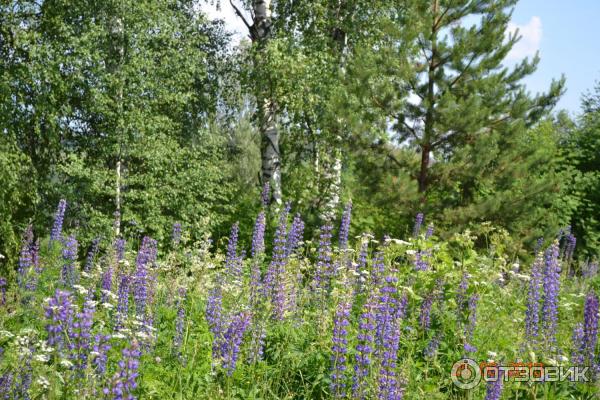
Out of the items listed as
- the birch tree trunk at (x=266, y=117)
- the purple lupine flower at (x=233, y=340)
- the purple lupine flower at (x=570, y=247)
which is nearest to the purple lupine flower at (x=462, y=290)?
the purple lupine flower at (x=233, y=340)

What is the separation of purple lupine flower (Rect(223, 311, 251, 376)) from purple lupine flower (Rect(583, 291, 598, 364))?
2504mm

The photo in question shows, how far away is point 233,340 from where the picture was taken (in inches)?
159

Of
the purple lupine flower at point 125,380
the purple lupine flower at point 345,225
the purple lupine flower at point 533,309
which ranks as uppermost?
the purple lupine flower at point 345,225

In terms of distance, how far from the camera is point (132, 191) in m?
13.6

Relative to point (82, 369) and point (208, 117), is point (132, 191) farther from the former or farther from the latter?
point (82, 369)

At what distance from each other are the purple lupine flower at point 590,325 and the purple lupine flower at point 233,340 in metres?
2.50

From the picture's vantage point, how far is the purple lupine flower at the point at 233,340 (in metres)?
4.01

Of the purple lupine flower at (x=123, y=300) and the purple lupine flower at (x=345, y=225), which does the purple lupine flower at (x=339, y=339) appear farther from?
the purple lupine flower at (x=345, y=225)

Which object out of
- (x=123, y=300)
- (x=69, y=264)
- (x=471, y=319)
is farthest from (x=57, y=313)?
(x=69, y=264)

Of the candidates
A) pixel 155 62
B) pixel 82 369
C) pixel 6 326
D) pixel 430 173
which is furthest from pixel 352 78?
pixel 82 369

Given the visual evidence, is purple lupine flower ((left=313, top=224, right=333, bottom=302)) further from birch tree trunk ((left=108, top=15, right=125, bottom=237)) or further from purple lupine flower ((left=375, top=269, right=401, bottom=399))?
birch tree trunk ((left=108, top=15, right=125, bottom=237))

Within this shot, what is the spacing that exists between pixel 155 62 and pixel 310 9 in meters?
4.13

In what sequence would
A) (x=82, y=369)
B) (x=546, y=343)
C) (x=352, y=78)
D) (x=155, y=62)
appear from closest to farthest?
(x=82, y=369) → (x=546, y=343) → (x=352, y=78) → (x=155, y=62)

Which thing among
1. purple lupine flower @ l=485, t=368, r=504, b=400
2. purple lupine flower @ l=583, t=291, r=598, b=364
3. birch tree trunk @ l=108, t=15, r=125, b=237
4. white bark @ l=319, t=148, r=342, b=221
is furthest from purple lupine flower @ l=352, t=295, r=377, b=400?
birch tree trunk @ l=108, t=15, r=125, b=237
